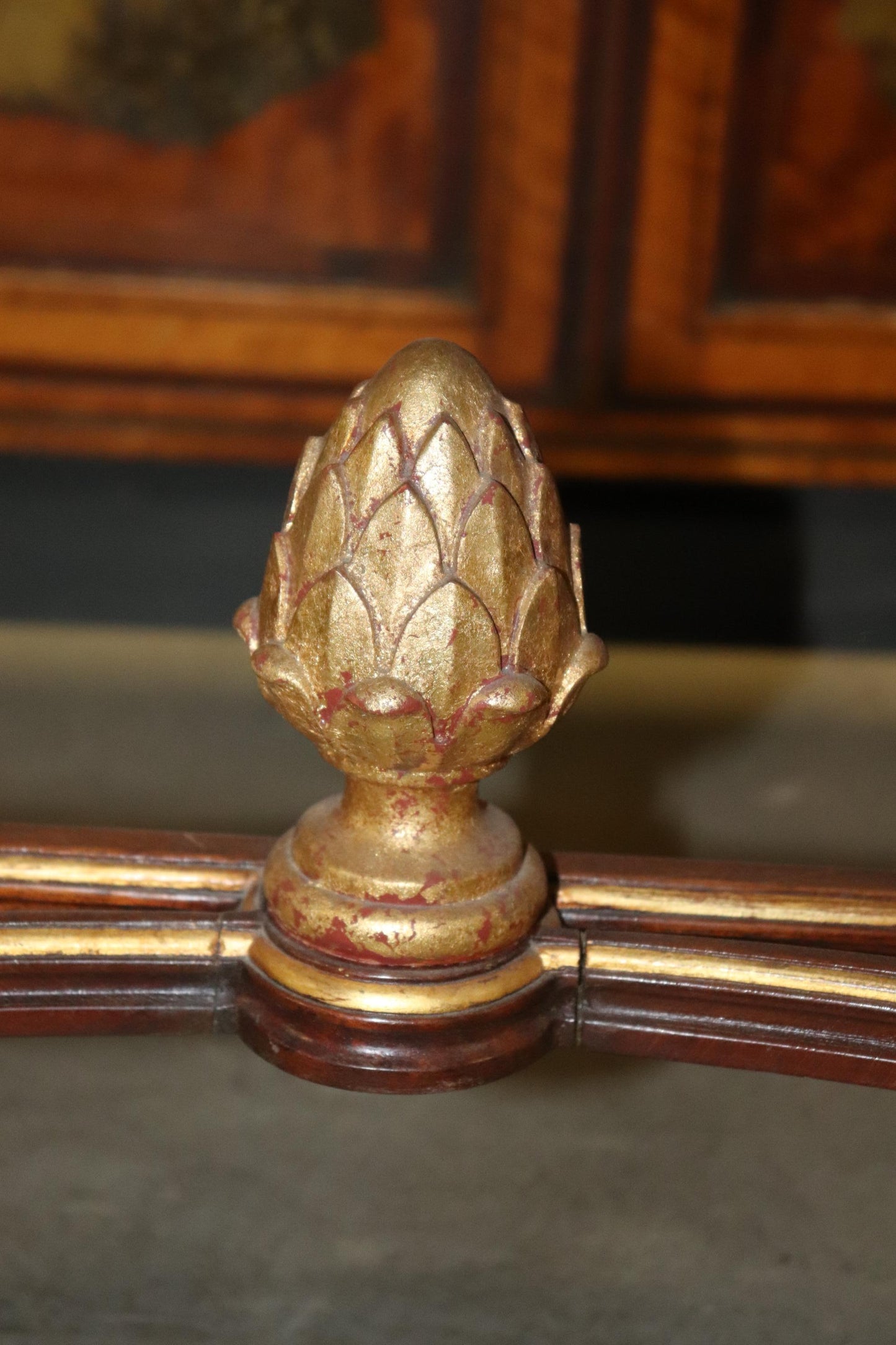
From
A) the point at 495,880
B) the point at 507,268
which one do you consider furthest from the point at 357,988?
the point at 507,268

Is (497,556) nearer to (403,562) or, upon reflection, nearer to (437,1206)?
(403,562)

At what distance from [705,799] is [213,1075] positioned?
0.40 metres

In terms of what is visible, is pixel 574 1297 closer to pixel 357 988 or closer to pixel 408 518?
pixel 357 988

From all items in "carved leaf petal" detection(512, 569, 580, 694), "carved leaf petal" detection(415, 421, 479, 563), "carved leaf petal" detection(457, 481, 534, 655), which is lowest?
"carved leaf petal" detection(512, 569, 580, 694)

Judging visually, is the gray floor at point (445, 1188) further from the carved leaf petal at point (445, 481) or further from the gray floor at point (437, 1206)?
the carved leaf petal at point (445, 481)

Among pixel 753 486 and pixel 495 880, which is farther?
pixel 753 486

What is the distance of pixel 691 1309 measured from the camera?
1.98 ft

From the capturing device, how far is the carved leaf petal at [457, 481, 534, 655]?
39 centimetres

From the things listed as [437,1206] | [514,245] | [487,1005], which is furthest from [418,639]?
[514,245]

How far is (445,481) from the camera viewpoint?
39 centimetres

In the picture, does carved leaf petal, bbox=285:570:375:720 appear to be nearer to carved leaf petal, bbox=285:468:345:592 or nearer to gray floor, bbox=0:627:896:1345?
carved leaf petal, bbox=285:468:345:592

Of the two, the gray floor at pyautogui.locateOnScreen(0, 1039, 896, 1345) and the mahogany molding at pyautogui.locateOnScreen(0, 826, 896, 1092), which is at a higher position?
the mahogany molding at pyautogui.locateOnScreen(0, 826, 896, 1092)

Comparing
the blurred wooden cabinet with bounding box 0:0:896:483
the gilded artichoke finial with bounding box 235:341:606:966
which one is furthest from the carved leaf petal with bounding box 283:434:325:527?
the blurred wooden cabinet with bounding box 0:0:896:483

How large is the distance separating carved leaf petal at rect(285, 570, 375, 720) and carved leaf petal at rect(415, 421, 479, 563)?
27 millimetres
